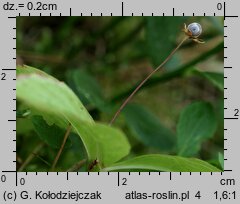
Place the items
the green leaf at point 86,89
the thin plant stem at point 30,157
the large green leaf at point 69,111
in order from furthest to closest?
the green leaf at point 86,89, the thin plant stem at point 30,157, the large green leaf at point 69,111

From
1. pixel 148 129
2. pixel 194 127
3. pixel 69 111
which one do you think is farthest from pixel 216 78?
pixel 69 111

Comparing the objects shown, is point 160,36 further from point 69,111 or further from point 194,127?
point 69,111

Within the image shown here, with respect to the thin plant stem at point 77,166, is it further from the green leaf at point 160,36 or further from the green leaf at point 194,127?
the green leaf at point 160,36

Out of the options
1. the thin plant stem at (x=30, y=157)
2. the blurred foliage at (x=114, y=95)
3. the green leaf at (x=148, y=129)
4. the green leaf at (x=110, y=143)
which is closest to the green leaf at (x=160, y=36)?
the blurred foliage at (x=114, y=95)

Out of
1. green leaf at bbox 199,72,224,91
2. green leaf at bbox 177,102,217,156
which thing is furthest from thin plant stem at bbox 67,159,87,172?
green leaf at bbox 199,72,224,91

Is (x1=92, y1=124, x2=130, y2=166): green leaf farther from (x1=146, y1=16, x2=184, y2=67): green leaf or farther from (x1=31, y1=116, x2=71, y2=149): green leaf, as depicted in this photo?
(x1=146, y1=16, x2=184, y2=67): green leaf

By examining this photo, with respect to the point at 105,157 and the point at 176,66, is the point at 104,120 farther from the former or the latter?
the point at 105,157
